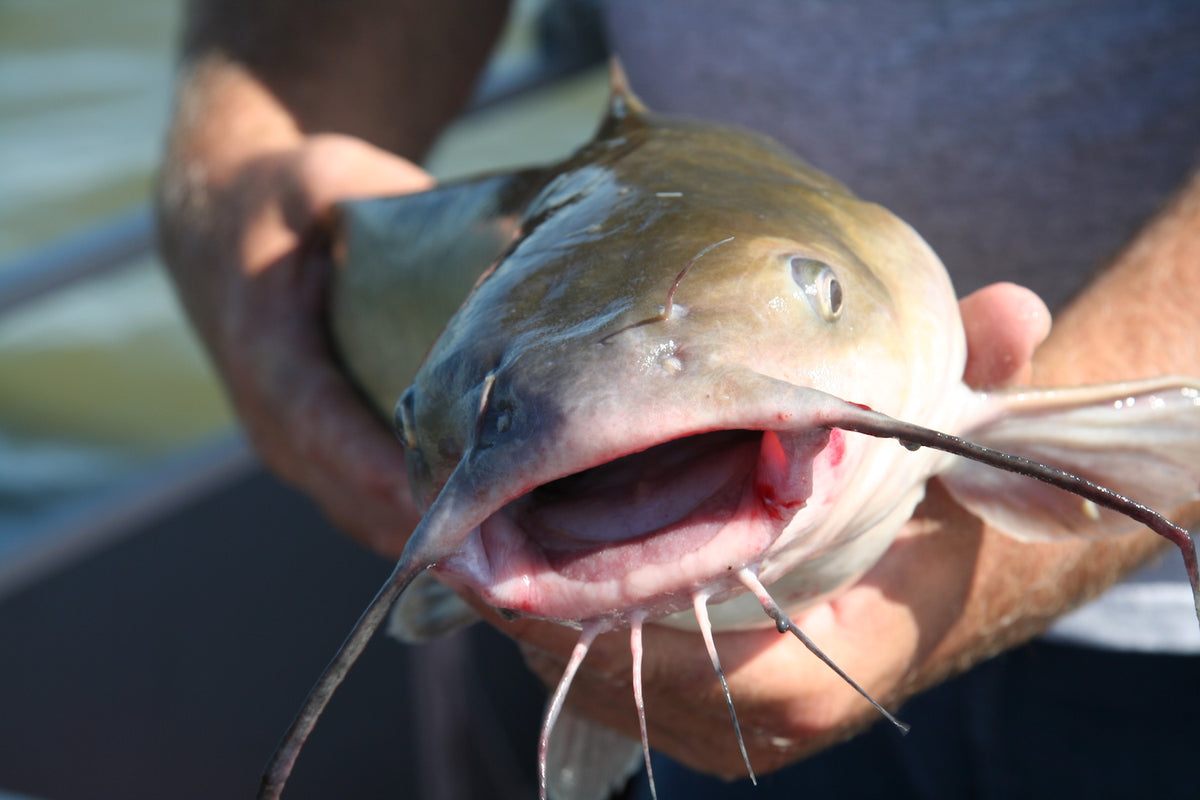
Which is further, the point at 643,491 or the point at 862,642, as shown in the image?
the point at 862,642

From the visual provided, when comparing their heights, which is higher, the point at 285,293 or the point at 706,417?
the point at 706,417

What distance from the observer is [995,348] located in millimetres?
1126

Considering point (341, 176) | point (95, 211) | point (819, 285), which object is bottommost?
point (95, 211)

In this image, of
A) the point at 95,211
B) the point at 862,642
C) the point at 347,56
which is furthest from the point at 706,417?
the point at 95,211

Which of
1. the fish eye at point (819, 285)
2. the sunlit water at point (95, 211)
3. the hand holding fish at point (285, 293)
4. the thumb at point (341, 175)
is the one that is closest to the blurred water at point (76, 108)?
the sunlit water at point (95, 211)

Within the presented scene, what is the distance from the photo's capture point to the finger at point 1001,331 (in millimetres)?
1101

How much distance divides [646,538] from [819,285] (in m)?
0.26

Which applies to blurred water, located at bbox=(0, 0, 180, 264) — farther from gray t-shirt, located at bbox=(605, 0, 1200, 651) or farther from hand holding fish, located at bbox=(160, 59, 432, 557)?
gray t-shirt, located at bbox=(605, 0, 1200, 651)

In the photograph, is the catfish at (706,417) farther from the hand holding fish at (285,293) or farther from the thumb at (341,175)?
the thumb at (341,175)

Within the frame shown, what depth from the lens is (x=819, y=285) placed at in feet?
2.97

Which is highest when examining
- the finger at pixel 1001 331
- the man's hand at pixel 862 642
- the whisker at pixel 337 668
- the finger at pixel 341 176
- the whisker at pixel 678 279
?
the whisker at pixel 678 279

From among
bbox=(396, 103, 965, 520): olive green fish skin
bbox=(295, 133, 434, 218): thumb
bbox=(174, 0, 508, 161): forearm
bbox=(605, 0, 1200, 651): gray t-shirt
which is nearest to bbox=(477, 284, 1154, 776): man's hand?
bbox=(396, 103, 965, 520): olive green fish skin

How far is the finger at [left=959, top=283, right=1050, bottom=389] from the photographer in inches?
43.3

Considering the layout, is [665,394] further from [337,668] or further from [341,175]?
[341,175]
